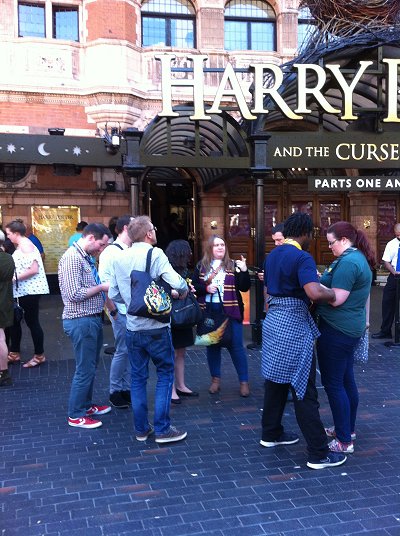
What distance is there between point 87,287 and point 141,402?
110cm

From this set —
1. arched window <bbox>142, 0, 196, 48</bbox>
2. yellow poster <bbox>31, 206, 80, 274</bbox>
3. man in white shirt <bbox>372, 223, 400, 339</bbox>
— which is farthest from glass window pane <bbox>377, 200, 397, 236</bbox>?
yellow poster <bbox>31, 206, 80, 274</bbox>

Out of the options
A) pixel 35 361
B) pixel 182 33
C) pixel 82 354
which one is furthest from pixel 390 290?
pixel 182 33

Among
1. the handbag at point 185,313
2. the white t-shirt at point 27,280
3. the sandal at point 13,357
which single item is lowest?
the sandal at point 13,357

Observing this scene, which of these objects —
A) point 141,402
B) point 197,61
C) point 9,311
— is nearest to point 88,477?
point 141,402

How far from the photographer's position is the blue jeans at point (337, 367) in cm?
369

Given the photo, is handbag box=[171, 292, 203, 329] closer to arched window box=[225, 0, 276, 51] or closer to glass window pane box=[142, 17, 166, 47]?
glass window pane box=[142, 17, 166, 47]

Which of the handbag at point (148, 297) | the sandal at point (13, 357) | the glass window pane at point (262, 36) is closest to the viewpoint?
the handbag at point (148, 297)

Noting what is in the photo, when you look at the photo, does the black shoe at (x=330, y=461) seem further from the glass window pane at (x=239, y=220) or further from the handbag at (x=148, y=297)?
the glass window pane at (x=239, y=220)

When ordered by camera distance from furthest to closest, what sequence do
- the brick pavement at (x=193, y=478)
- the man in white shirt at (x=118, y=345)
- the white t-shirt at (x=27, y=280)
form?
the white t-shirt at (x=27, y=280), the man in white shirt at (x=118, y=345), the brick pavement at (x=193, y=478)

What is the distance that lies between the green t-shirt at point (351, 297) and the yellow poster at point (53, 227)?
921cm

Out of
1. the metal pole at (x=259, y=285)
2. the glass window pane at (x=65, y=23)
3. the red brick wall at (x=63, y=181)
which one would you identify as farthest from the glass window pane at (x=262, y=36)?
the metal pole at (x=259, y=285)

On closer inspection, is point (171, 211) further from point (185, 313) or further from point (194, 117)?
point (185, 313)

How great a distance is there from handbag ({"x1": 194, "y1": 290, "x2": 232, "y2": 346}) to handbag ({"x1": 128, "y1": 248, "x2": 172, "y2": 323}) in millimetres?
1077

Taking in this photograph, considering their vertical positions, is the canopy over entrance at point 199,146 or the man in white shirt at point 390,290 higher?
the canopy over entrance at point 199,146
